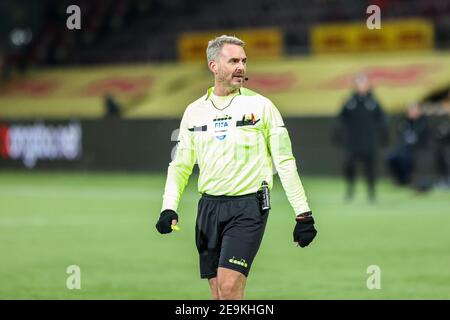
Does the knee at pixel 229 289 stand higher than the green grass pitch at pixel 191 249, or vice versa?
the knee at pixel 229 289

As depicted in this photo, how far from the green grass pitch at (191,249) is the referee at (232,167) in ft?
11.3

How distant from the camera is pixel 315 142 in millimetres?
30344

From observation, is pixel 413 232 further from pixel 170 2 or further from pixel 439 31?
pixel 170 2

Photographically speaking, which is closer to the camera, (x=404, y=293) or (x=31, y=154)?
(x=404, y=293)

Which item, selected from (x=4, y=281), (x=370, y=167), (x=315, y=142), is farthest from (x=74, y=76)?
(x=4, y=281)

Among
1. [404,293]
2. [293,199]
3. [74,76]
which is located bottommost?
[404,293]

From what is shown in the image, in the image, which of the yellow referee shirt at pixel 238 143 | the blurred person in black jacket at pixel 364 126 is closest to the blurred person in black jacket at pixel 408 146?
the blurred person in black jacket at pixel 364 126

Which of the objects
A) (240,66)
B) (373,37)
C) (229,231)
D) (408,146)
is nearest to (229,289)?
(229,231)

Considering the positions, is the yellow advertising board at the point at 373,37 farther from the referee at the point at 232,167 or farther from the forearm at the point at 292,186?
the forearm at the point at 292,186

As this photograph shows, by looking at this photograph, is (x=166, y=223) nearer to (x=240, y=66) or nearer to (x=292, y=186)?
(x=292, y=186)

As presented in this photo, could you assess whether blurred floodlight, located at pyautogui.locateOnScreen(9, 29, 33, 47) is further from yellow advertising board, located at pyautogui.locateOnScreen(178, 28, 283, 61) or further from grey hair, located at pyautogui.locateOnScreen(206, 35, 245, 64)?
grey hair, located at pyautogui.locateOnScreen(206, 35, 245, 64)

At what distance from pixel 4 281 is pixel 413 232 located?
695 centimetres

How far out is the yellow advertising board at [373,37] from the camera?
3403cm

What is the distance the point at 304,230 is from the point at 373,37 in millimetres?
27368
